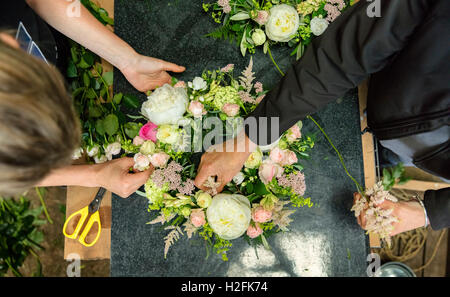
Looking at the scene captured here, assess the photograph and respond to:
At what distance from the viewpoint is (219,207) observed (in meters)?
0.77

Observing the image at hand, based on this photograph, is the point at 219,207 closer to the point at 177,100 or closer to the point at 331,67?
the point at 177,100

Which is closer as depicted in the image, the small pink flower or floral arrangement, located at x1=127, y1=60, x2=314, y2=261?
floral arrangement, located at x1=127, y1=60, x2=314, y2=261

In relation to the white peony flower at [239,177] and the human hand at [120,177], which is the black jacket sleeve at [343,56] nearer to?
the white peony flower at [239,177]

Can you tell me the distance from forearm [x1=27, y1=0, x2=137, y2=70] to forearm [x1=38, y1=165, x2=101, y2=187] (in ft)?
1.09

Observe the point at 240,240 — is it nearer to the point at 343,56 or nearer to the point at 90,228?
the point at 90,228

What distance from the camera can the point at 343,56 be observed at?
2.21ft

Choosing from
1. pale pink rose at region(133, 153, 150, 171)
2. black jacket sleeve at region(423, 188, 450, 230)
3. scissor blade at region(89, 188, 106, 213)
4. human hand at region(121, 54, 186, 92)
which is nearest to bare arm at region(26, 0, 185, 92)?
human hand at region(121, 54, 186, 92)

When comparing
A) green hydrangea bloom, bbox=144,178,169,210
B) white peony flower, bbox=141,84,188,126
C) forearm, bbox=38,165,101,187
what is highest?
white peony flower, bbox=141,84,188,126

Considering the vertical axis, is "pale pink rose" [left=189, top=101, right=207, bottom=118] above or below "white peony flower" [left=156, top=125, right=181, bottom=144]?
above

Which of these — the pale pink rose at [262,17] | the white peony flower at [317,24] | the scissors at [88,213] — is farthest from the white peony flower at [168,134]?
the white peony flower at [317,24]

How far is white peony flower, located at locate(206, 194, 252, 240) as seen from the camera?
757 mm

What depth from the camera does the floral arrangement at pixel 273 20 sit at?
89 centimetres

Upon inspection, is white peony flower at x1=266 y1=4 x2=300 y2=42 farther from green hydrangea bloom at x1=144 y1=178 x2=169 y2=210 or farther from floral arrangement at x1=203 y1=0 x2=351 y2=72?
green hydrangea bloom at x1=144 y1=178 x2=169 y2=210

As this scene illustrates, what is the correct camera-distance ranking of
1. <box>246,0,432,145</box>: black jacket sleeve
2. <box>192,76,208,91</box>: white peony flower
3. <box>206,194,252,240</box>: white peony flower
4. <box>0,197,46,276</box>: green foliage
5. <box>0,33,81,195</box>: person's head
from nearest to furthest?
<box>0,33,81,195</box>: person's head, <box>246,0,432,145</box>: black jacket sleeve, <box>206,194,252,240</box>: white peony flower, <box>192,76,208,91</box>: white peony flower, <box>0,197,46,276</box>: green foliage
